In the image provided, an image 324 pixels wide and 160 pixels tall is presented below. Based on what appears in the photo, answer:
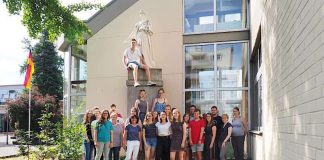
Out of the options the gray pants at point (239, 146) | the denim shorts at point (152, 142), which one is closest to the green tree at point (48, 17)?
the denim shorts at point (152, 142)

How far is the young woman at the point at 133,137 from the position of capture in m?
10.0

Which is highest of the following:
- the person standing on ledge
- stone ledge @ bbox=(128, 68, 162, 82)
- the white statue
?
the white statue

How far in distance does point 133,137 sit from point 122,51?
4870mm

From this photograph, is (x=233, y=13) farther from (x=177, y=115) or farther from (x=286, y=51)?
(x=286, y=51)

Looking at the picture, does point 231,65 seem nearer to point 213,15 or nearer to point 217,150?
point 213,15

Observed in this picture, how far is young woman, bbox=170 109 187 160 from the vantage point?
9.96m

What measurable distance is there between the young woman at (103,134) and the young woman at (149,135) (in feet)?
2.70

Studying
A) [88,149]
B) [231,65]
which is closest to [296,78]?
[88,149]

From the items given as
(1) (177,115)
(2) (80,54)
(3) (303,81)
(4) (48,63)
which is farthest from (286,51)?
(4) (48,63)

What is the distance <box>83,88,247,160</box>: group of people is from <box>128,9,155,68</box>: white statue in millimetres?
3410

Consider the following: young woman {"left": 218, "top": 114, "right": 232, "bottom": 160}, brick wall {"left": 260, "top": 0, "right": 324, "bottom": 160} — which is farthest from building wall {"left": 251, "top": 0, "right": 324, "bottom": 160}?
young woman {"left": 218, "top": 114, "right": 232, "bottom": 160}

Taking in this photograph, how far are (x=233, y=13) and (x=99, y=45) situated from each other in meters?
4.73

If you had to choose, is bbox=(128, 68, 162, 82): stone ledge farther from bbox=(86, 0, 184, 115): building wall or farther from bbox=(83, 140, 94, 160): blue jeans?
bbox=(83, 140, 94, 160): blue jeans

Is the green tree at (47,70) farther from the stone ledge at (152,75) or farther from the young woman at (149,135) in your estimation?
the young woman at (149,135)
